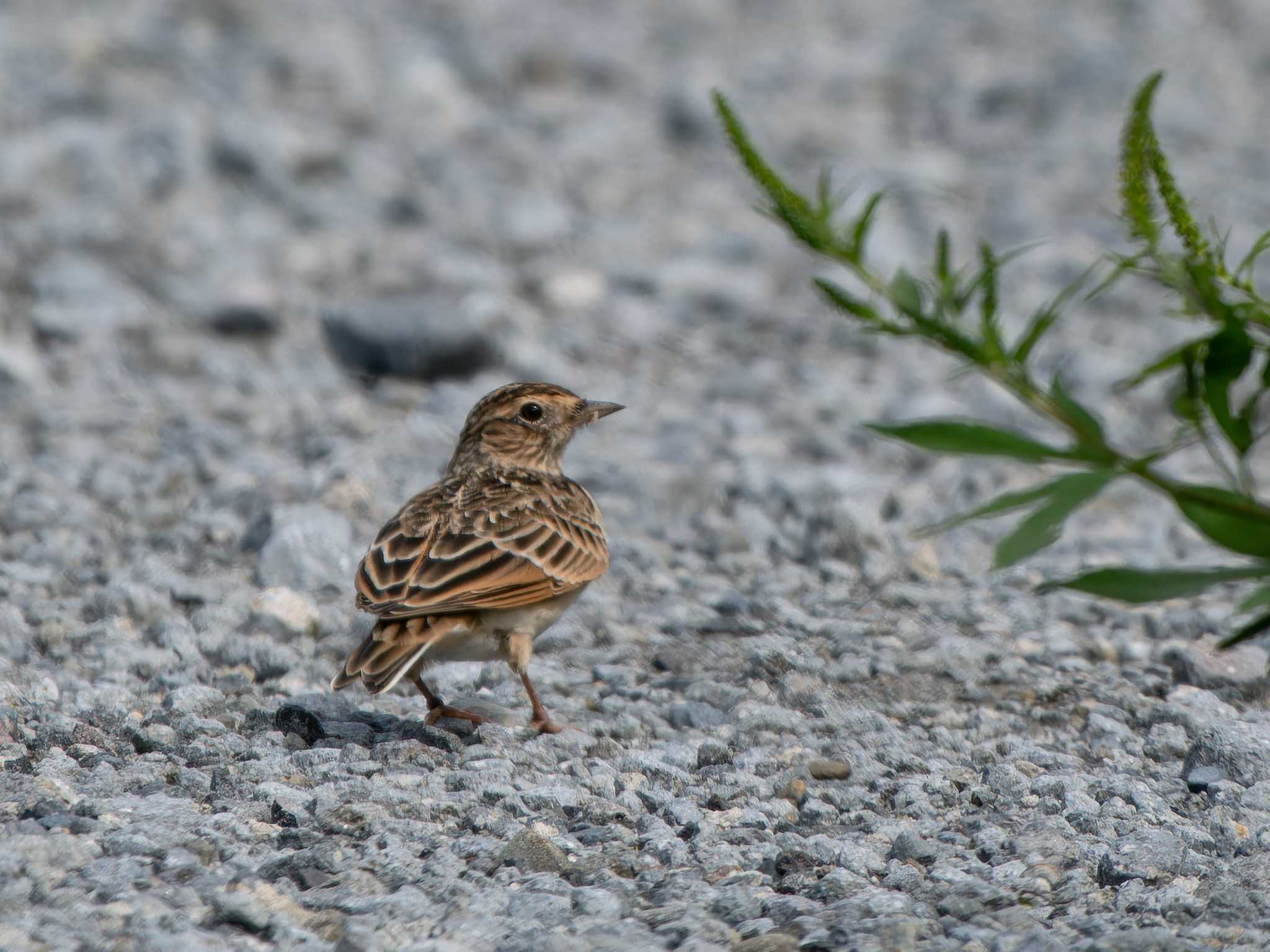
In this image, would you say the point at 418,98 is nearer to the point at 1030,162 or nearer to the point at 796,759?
the point at 1030,162

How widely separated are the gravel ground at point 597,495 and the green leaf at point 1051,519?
120 cm

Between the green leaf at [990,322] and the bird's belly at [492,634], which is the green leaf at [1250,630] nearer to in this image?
the green leaf at [990,322]

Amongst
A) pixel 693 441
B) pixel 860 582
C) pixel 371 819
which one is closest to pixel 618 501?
pixel 693 441

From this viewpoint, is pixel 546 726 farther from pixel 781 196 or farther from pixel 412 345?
pixel 412 345

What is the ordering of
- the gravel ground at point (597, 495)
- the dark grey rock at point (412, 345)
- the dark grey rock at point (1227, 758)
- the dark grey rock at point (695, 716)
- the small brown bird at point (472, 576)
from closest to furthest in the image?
the gravel ground at point (597, 495)
the dark grey rock at point (1227, 758)
the small brown bird at point (472, 576)
the dark grey rock at point (695, 716)
the dark grey rock at point (412, 345)

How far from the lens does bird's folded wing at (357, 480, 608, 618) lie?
5.38 metres

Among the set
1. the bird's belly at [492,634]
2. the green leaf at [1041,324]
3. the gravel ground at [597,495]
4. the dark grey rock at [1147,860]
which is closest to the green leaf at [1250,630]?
the green leaf at [1041,324]

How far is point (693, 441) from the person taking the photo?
8766 millimetres

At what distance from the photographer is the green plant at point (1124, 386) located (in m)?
2.98

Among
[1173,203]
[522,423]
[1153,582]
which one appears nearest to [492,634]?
[522,423]

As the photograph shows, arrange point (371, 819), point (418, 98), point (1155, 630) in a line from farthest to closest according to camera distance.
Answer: point (418, 98), point (1155, 630), point (371, 819)

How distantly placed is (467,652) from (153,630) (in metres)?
1.35

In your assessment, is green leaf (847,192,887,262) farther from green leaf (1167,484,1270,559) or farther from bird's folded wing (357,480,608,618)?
bird's folded wing (357,480,608,618)

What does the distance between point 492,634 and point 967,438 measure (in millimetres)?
2693
